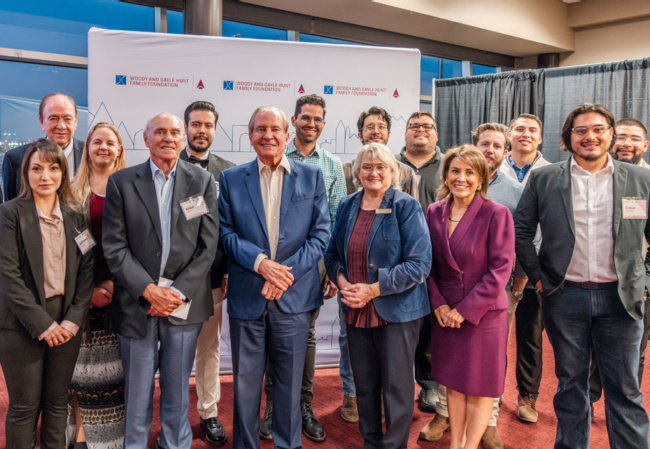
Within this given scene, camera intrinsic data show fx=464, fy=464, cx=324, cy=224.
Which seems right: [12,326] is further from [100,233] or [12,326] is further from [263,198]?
[263,198]

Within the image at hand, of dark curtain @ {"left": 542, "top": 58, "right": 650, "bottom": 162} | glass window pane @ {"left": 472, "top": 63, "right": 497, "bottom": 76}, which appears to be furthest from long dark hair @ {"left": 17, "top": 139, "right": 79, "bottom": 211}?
glass window pane @ {"left": 472, "top": 63, "right": 497, "bottom": 76}

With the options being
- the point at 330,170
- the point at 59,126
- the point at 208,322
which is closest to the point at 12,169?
the point at 59,126

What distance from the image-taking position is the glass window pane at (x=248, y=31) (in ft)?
17.3

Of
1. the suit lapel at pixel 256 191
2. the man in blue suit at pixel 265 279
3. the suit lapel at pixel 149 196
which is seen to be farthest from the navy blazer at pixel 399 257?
the suit lapel at pixel 149 196

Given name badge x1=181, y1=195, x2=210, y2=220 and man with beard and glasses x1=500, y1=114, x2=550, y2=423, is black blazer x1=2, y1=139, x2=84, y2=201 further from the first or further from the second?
man with beard and glasses x1=500, y1=114, x2=550, y2=423

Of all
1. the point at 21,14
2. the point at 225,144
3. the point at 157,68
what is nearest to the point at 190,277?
the point at 225,144

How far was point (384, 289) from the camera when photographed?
2.07 metres

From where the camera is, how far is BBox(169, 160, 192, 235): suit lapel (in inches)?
82.4

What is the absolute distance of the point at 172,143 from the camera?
6.99ft

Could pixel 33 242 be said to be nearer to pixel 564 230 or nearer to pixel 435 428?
pixel 435 428

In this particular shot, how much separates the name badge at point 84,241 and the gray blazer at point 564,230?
2.05 metres

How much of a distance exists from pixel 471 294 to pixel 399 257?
358 millimetres

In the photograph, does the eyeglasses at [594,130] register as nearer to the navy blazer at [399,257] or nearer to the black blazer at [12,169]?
the navy blazer at [399,257]

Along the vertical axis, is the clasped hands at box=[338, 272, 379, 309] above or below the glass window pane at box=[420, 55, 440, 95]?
below
